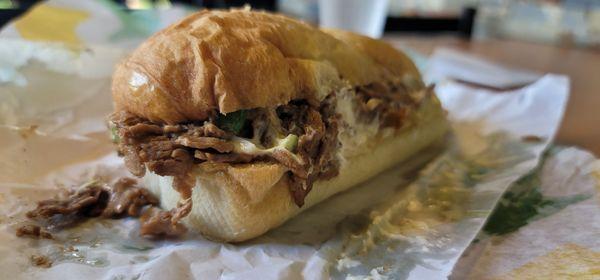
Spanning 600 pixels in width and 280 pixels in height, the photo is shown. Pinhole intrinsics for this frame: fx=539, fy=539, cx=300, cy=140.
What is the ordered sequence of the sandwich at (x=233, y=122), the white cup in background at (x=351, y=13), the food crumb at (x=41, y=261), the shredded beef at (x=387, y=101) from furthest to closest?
the white cup in background at (x=351, y=13) → the shredded beef at (x=387, y=101) → the sandwich at (x=233, y=122) → the food crumb at (x=41, y=261)

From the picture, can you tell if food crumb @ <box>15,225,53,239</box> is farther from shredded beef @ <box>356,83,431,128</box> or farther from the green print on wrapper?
the green print on wrapper

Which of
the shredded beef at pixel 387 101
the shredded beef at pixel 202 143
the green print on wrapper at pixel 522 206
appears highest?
the shredded beef at pixel 202 143

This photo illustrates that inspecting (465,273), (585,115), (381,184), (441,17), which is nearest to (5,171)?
(381,184)

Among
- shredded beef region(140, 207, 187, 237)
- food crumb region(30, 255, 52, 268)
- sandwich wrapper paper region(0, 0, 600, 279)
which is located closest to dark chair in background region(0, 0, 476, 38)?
sandwich wrapper paper region(0, 0, 600, 279)

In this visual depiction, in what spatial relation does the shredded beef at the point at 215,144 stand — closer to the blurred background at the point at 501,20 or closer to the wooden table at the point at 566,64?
the wooden table at the point at 566,64

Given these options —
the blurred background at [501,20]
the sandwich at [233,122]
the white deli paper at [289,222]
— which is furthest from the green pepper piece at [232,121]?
the blurred background at [501,20]

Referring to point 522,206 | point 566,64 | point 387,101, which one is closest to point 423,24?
point 566,64
